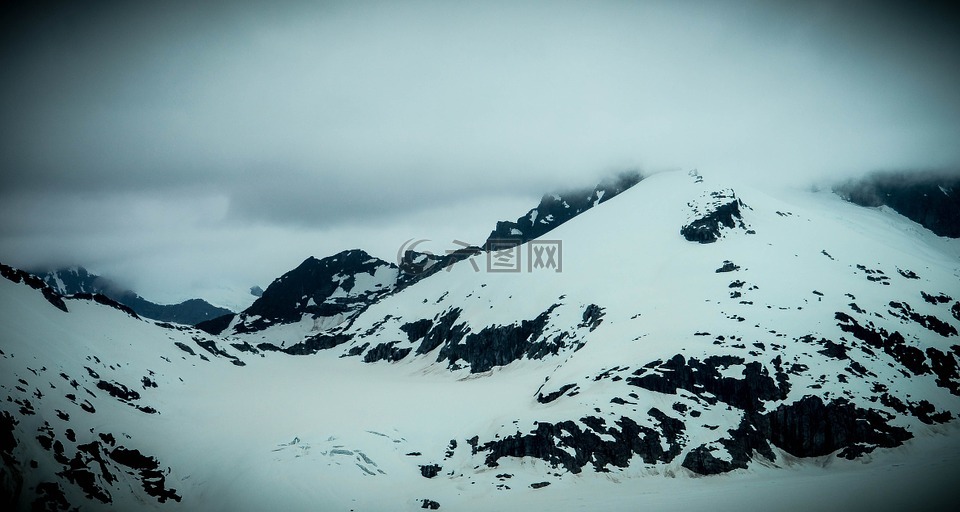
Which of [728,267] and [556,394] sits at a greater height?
[728,267]

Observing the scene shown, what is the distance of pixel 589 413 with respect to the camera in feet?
324

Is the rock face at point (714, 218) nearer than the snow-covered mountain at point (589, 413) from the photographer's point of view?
No

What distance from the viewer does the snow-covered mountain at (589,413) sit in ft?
264

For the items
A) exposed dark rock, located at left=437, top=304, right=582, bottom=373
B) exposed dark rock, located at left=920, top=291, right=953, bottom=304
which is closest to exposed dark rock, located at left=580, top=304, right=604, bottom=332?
exposed dark rock, located at left=437, top=304, right=582, bottom=373

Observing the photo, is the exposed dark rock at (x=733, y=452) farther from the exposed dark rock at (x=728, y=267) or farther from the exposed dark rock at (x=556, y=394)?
the exposed dark rock at (x=728, y=267)

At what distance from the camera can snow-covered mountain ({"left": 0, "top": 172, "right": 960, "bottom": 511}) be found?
3167 inches

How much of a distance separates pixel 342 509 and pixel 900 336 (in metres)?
119

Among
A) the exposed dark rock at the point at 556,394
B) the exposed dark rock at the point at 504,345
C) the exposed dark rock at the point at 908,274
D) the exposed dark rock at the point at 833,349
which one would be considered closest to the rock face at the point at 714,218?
the exposed dark rock at the point at 908,274

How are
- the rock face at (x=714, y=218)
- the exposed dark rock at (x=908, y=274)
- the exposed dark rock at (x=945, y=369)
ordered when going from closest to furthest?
the exposed dark rock at (x=945, y=369) < the exposed dark rock at (x=908, y=274) < the rock face at (x=714, y=218)

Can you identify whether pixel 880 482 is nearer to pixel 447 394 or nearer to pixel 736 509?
pixel 736 509

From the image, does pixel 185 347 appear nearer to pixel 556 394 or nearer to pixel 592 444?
pixel 556 394

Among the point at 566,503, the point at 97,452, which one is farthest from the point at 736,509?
the point at 97,452

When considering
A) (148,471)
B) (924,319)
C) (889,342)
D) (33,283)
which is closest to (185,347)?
(33,283)

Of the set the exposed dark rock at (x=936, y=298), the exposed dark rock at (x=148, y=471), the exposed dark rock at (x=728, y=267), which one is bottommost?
the exposed dark rock at (x=148, y=471)
